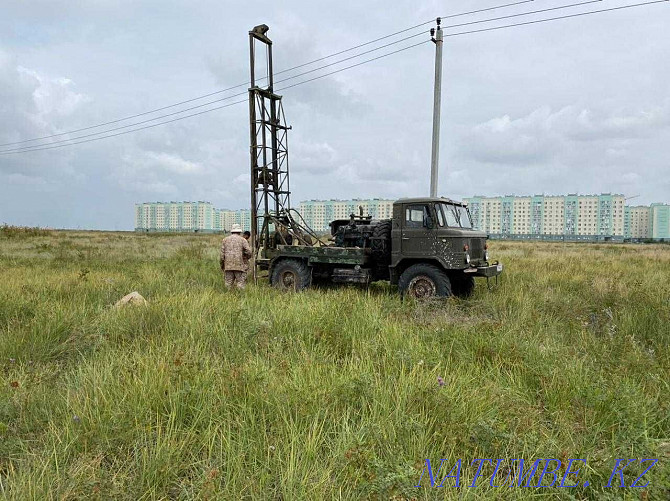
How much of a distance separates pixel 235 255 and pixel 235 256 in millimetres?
22

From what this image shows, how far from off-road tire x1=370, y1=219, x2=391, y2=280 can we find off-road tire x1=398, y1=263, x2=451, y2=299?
37.1 inches

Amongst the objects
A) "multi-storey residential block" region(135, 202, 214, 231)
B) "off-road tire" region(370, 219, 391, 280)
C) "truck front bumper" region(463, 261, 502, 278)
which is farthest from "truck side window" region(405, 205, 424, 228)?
"multi-storey residential block" region(135, 202, 214, 231)

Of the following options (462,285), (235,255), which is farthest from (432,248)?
(235,255)

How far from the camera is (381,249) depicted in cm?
992

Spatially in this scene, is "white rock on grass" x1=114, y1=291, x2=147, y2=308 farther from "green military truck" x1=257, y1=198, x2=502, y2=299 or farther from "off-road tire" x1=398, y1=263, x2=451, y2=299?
"off-road tire" x1=398, y1=263, x2=451, y2=299

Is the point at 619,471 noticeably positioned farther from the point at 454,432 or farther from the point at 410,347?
the point at 410,347

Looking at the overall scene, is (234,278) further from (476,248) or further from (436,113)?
(436,113)

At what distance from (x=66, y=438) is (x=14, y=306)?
455cm

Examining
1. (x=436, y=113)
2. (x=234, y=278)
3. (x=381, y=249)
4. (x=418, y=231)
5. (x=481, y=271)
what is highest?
(x=436, y=113)

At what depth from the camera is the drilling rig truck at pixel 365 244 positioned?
8.88 m

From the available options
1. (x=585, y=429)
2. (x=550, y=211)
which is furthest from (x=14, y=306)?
(x=550, y=211)

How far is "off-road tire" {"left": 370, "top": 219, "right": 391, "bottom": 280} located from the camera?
32.6 feet

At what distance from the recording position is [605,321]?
6.70 m

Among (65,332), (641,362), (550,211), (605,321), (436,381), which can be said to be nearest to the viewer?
(436,381)
